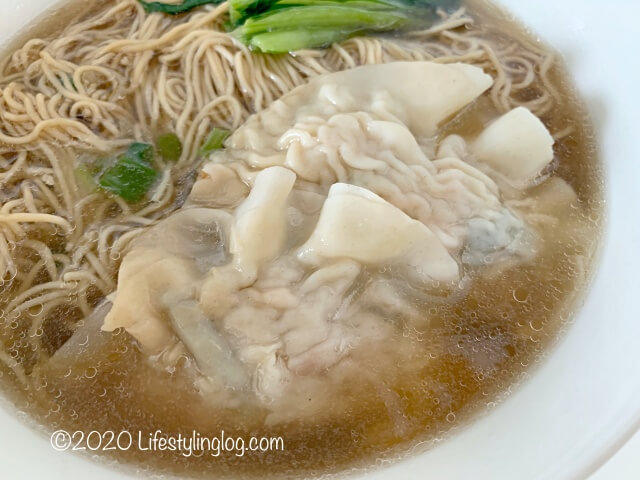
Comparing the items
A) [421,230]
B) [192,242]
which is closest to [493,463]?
[421,230]

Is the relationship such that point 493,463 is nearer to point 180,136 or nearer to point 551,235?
point 551,235

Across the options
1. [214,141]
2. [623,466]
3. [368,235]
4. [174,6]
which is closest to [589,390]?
[623,466]

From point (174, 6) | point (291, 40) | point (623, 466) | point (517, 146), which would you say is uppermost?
point (174, 6)

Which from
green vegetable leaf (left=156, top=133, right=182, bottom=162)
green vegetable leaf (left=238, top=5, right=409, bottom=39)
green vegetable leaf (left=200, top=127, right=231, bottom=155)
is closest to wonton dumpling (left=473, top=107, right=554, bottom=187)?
green vegetable leaf (left=238, top=5, right=409, bottom=39)

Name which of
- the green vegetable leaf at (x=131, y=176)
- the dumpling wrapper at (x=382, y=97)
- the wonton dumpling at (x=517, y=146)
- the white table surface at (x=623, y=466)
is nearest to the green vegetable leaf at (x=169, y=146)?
the green vegetable leaf at (x=131, y=176)

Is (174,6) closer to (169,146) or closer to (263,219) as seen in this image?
(169,146)

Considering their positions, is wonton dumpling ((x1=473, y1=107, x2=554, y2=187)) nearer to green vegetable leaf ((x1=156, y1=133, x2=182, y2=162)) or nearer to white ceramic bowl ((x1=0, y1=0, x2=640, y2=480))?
white ceramic bowl ((x1=0, y1=0, x2=640, y2=480))

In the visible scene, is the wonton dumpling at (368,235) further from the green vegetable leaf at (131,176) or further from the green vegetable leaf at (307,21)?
the green vegetable leaf at (307,21)
